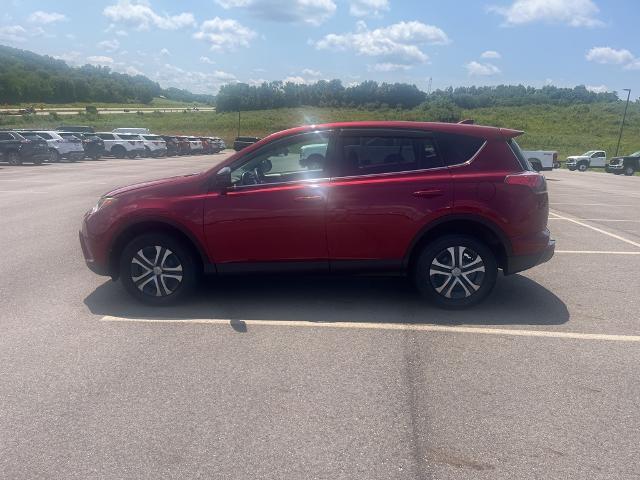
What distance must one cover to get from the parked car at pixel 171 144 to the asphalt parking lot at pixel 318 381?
4251 cm

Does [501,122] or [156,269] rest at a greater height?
[156,269]

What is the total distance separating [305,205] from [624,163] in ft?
143

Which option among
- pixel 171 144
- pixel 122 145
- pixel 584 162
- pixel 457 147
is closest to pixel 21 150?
pixel 122 145

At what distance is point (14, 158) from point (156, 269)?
88.3 feet

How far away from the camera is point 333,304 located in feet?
19.8

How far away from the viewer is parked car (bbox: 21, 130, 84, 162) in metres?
32.1

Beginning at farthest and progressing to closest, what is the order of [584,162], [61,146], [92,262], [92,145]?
[584,162], [92,145], [61,146], [92,262]

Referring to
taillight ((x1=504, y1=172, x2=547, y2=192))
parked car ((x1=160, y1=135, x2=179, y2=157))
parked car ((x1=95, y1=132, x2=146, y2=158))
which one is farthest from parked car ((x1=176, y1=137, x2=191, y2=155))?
taillight ((x1=504, y1=172, x2=547, y2=192))

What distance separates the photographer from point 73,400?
3.91m

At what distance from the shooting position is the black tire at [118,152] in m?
41.0

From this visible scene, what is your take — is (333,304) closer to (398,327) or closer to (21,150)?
(398,327)

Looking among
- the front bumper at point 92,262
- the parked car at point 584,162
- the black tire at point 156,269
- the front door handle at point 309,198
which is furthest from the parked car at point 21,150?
the parked car at point 584,162

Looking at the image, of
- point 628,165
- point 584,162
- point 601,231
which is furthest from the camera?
point 584,162

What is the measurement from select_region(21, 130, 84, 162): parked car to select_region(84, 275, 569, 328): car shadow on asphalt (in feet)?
93.1
